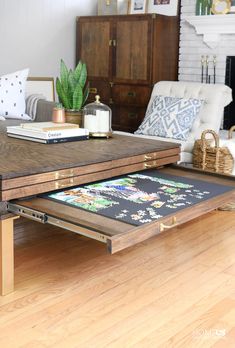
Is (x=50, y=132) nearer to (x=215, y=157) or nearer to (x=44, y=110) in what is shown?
(x=215, y=157)

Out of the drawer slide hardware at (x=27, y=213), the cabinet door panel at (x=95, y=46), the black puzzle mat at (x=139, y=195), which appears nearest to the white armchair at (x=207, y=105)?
the cabinet door panel at (x=95, y=46)

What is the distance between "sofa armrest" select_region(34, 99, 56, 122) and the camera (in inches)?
154

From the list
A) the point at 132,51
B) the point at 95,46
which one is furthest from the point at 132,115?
the point at 95,46

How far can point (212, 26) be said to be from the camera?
449cm

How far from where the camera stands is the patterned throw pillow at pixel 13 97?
391 centimetres

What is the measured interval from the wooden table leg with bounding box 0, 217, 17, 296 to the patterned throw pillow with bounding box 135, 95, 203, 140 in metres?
1.97

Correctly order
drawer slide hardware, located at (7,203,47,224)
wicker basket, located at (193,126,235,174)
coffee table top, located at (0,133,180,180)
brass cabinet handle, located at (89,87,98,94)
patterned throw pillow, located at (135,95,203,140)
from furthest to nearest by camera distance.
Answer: brass cabinet handle, located at (89,87,98,94) → patterned throw pillow, located at (135,95,203,140) → wicker basket, located at (193,126,235,174) → coffee table top, located at (0,133,180,180) → drawer slide hardware, located at (7,203,47,224)

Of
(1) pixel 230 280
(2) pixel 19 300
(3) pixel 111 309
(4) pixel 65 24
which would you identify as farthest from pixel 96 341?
(4) pixel 65 24

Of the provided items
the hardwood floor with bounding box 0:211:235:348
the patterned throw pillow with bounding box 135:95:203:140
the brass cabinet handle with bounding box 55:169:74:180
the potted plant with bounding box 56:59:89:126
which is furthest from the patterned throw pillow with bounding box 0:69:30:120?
the brass cabinet handle with bounding box 55:169:74:180

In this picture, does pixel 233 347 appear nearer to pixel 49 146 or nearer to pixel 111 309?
pixel 111 309

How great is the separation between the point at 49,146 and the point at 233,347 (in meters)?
1.32

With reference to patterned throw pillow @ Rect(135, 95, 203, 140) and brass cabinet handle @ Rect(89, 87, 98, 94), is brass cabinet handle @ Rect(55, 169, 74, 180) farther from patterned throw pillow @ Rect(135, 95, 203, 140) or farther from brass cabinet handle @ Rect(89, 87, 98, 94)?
brass cabinet handle @ Rect(89, 87, 98, 94)

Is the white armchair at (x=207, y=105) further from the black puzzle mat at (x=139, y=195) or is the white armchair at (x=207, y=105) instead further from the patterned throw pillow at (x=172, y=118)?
the black puzzle mat at (x=139, y=195)

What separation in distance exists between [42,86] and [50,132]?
2143 millimetres
